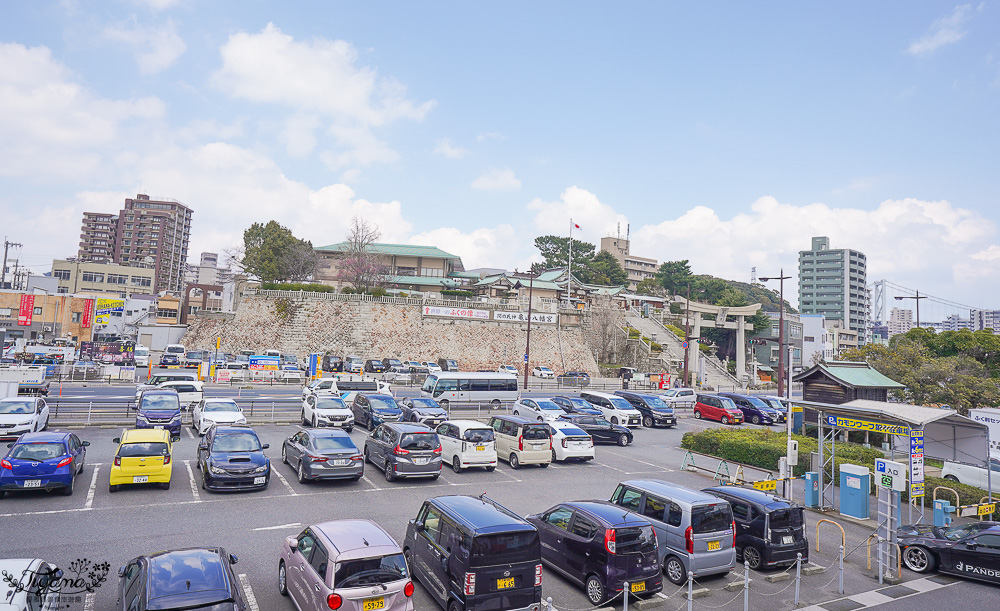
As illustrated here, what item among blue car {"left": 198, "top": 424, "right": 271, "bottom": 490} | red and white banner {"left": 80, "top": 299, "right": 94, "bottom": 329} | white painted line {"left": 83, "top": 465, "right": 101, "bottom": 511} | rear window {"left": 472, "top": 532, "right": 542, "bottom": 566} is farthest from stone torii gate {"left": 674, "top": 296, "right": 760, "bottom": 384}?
red and white banner {"left": 80, "top": 299, "right": 94, "bottom": 329}

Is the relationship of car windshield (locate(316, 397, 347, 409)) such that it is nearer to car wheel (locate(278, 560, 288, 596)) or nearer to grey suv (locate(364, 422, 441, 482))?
grey suv (locate(364, 422, 441, 482))

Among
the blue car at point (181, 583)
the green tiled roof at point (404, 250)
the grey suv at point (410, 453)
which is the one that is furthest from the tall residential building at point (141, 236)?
the blue car at point (181, 583)

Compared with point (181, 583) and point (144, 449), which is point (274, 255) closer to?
point (144, 449)

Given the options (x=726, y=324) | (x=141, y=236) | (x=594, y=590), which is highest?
(x=141, y=236)

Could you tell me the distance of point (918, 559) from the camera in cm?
1188

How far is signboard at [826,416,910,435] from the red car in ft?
58.5

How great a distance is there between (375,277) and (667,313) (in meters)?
43.3

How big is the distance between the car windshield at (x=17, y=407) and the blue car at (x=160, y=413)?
3.26 meters

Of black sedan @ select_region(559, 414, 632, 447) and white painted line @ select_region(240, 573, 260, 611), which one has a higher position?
black sedan @ select_region(559, 414, 632, 447)

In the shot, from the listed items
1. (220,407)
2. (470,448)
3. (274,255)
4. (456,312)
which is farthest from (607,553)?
(274,255)

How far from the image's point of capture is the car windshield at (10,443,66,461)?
13.2 m

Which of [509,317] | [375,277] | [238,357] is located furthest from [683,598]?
[375,277]

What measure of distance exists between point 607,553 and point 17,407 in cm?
2124

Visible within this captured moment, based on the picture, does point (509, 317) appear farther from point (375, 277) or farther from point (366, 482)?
point (366, 482)
